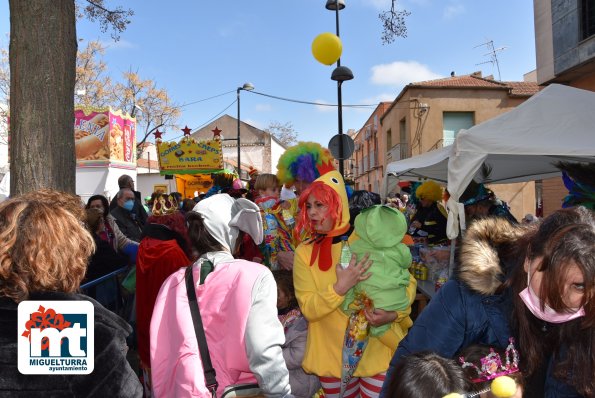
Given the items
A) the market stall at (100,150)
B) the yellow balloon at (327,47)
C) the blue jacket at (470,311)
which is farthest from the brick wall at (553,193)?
the market stall at (100,150)

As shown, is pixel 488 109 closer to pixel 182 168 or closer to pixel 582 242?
pixel 182 168

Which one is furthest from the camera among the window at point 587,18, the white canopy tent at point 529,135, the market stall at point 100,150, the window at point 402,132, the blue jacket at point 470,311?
the window at point 402,132

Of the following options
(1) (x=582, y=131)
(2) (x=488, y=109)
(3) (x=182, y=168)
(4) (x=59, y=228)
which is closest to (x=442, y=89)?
(2) (x=488, y=109)

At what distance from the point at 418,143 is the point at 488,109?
362 cm

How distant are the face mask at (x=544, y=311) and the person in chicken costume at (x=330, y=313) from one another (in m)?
1.05

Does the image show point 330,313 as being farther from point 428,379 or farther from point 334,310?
point 428,379

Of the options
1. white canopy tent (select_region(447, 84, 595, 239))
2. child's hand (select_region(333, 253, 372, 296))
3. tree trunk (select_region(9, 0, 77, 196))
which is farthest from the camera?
white canopy tent (select_region(447, 84, 595, 239))

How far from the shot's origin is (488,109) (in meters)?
21.0

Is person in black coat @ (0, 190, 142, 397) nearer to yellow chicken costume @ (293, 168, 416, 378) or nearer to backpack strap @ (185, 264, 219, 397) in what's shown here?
backpack strap @ (185, 264, 219, 397)

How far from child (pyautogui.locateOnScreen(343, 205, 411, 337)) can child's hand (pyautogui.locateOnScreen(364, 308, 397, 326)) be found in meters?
0.02

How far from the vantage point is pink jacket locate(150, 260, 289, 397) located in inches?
68.5

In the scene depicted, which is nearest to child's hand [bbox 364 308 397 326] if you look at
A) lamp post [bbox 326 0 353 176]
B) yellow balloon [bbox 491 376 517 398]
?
yellow balloon [bbox 491 376 517 398]

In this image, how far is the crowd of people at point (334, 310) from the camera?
1.41 m

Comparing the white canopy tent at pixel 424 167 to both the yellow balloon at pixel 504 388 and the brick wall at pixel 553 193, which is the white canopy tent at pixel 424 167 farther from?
the brick wall at pixel 553 193
